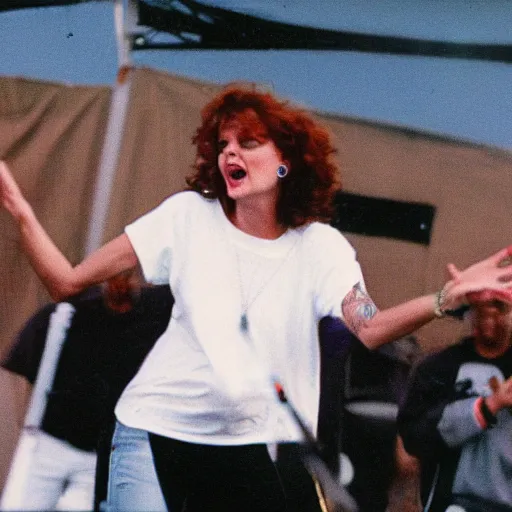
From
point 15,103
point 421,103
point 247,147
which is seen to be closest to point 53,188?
point 15,103

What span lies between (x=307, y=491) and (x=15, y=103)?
1.36 m

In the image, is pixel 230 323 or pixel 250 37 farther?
pixel 250 37

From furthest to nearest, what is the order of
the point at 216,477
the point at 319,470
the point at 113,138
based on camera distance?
the point at 113,138, the point at 319,470, the point at 216,477

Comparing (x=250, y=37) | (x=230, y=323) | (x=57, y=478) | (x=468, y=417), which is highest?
(x=250, y=37)

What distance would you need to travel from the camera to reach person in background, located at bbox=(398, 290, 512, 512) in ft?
6.48

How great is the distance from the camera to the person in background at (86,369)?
1929mm

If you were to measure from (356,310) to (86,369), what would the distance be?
0.77 metres

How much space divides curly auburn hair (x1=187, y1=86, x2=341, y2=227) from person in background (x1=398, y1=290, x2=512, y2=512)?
0.51 meters

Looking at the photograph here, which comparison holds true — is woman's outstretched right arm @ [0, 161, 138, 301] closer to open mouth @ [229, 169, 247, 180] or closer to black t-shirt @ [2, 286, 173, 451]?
black t-shirt @ [2, 286, 173, 451]

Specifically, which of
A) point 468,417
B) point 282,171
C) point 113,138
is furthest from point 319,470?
point 113,138

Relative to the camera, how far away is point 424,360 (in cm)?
203

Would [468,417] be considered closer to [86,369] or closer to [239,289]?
[239,289]

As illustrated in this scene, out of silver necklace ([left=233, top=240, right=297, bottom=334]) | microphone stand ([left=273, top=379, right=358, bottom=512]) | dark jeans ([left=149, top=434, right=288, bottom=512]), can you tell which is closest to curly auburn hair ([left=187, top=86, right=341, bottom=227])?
silver necklace ([left=233, top=240, right=297, bottom=334])

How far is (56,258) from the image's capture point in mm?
1968
